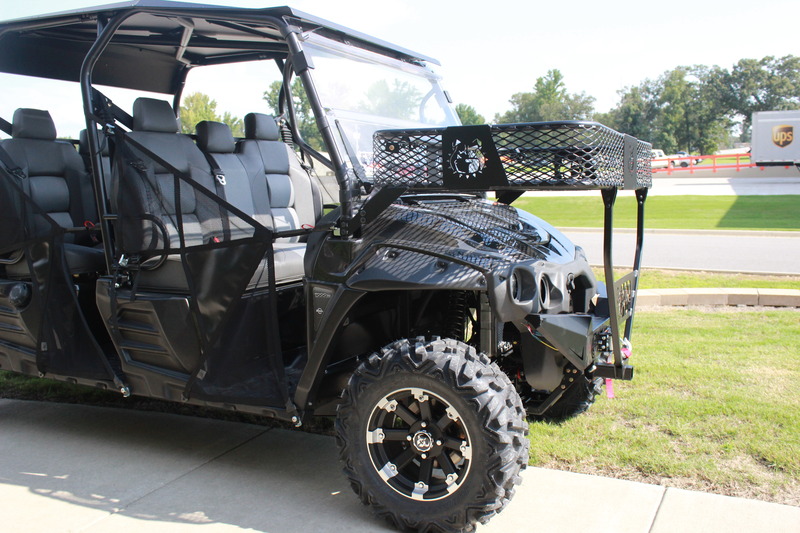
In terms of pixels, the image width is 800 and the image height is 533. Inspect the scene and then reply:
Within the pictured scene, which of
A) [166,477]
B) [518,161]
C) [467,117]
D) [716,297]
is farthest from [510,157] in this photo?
[467,117]

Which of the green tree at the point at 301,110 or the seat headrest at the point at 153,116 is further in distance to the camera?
the seat headrest at the point at 153,116

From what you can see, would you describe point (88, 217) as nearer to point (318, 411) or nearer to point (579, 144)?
point (318, 411)

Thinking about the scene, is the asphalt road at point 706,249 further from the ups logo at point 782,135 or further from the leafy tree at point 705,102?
the leafy tree at point 705,102

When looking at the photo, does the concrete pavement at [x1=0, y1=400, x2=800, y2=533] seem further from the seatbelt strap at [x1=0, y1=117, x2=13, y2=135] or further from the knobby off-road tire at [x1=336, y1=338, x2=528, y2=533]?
the seatbelt strap at [x1=0, y1=117, x2=13, y2=135]

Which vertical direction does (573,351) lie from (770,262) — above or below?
above

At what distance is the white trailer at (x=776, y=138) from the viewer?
33688mm

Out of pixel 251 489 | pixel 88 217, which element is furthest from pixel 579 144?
pixel 88 217

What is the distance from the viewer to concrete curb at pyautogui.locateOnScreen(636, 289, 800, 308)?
22.2ft

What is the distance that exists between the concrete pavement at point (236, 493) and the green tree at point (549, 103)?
74.0m

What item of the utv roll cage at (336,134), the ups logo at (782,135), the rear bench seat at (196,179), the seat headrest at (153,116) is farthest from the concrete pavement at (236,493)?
the ups logo at (782,135)

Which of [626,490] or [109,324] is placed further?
[109,324]

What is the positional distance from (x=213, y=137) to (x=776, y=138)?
35.5 m

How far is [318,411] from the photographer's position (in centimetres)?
342

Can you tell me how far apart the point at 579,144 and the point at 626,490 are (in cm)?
172
